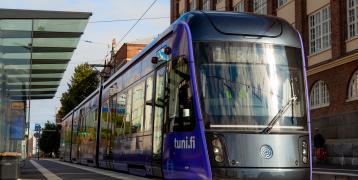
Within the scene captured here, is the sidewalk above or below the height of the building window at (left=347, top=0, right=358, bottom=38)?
below

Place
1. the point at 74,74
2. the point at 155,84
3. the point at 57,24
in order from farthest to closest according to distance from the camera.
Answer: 1. the point at 74,74
2. the point at 57,24
3. the point at 155,84

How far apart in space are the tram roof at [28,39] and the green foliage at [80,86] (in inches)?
2001

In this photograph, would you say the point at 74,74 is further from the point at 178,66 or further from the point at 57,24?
the point at 178,66

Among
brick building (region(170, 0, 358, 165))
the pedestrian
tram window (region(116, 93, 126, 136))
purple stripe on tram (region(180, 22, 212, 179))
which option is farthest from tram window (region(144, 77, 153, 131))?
the pedestrian

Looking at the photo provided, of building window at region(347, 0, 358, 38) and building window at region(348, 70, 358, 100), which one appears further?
building window at region(347, 0, 358, 38)

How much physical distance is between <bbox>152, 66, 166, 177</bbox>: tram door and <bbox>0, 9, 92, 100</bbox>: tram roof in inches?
121

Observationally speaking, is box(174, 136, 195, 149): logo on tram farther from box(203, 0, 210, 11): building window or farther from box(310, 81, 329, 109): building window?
box(203, 0, 210, 11): building window

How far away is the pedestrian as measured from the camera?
1017 inches

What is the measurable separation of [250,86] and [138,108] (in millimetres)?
4520

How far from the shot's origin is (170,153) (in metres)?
10.5

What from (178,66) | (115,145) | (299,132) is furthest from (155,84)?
(115,145)

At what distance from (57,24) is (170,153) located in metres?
5.51

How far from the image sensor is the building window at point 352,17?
27.2m

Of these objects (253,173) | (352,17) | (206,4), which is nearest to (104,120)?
(253,173)
